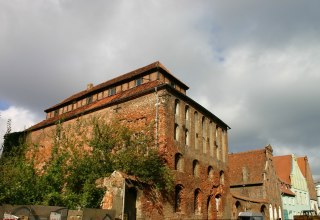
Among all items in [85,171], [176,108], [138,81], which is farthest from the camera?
[138,81]

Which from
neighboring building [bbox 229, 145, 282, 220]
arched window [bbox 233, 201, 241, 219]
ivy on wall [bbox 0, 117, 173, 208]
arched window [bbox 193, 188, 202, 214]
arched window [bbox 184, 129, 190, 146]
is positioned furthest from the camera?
neighboring building [bbox 229, 145, 282, 220]

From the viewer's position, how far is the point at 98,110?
28.2 meters

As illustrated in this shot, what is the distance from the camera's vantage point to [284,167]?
5162 cm

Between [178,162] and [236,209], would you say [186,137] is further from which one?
[236,209]

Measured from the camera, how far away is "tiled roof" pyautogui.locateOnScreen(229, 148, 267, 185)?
3838 cm

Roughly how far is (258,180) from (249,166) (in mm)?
2611

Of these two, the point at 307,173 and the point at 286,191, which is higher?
the point at 307,173

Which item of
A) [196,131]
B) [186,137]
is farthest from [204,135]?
[186,137]

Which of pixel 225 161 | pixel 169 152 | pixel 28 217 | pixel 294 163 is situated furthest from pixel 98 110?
pixel 294 163

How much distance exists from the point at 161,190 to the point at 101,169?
4.04 m

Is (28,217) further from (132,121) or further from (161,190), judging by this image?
(132,121)

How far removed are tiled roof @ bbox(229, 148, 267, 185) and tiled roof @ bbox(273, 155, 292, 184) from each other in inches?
449

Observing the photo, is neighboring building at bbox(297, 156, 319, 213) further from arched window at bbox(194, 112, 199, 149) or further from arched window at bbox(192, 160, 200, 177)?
arched window at bbox(194, 112, 199, 149)

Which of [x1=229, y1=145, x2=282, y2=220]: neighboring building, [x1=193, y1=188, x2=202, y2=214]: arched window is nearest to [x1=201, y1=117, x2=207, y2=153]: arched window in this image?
[x1=193, y1=188, x2=202, y2=214]: arched window
